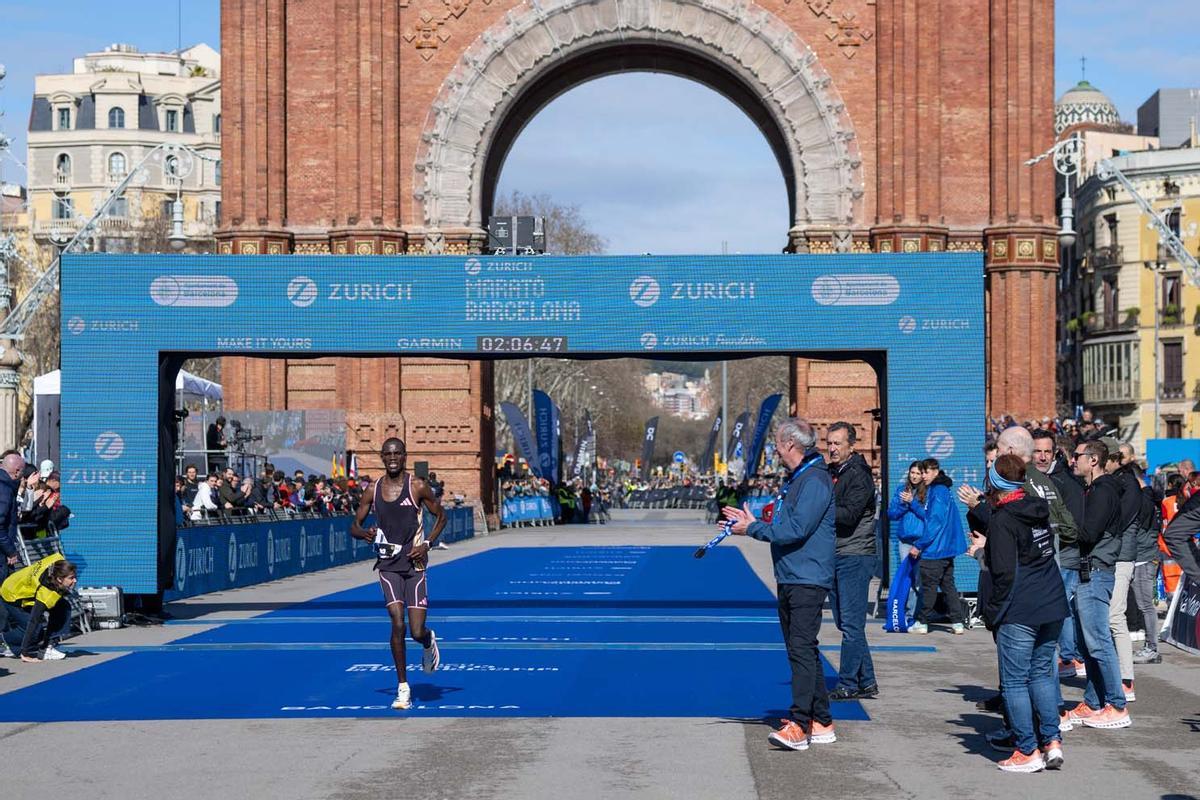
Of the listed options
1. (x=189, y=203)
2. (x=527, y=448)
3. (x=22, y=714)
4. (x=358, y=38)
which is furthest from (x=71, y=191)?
(x=22, y=714)

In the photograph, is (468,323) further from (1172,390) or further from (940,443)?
(1172,390)

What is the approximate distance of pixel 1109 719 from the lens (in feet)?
42.2

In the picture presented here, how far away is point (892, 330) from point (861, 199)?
22512 millimetres

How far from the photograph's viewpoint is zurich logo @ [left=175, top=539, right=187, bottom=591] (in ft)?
76.0

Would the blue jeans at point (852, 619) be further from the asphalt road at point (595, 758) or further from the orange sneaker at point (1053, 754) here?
the orange sneaker at point (1053, 754)

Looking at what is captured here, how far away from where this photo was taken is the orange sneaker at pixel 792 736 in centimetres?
1159

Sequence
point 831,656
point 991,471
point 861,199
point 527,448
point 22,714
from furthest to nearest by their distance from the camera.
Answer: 1. point 527,448
2. point 861,199
3. point 831,656
4. point 22,714
5. point 991,471

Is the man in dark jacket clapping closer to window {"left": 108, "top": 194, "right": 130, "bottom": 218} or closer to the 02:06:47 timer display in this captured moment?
the 02:06:47 timer display

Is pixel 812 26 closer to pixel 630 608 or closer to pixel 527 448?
pixel 527 448

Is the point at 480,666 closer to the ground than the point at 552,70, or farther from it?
closer to the ground

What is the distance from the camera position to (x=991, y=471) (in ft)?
38.9

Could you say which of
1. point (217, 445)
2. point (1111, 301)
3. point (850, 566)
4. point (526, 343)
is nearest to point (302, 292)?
point (526, 343)

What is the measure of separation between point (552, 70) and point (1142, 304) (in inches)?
1744

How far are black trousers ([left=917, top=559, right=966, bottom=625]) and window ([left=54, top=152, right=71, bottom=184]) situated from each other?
385 feet
